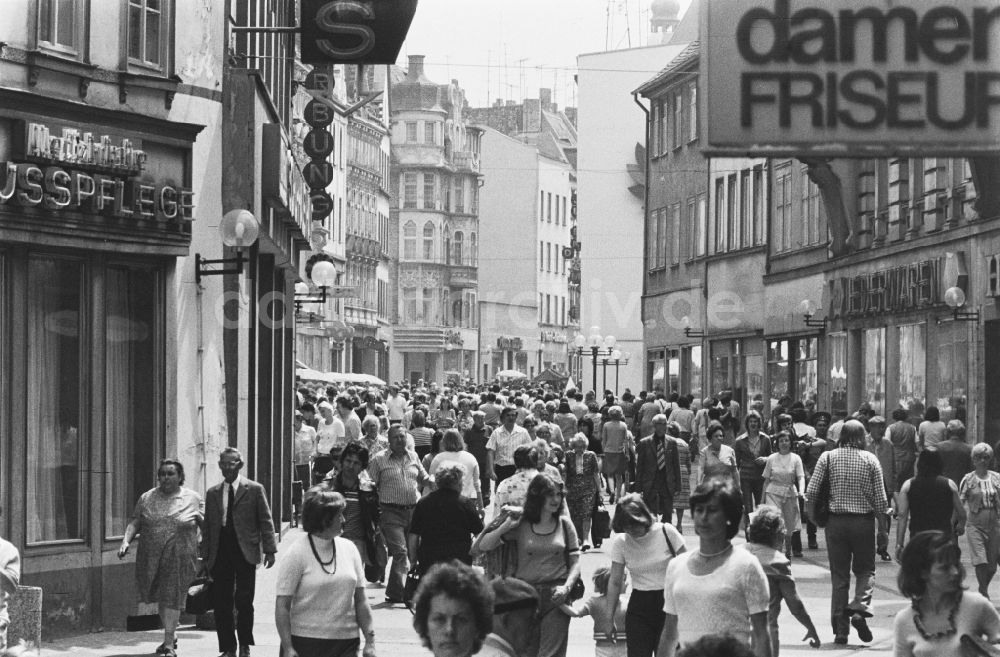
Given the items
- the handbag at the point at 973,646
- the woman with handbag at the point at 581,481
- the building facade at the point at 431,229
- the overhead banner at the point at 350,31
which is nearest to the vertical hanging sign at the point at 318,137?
the woman with handbag at the point at 581,481

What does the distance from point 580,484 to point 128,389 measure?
693 centimetres

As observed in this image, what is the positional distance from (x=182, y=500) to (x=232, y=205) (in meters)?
4.29

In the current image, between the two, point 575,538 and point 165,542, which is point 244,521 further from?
point 575,538

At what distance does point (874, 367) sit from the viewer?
123 ft

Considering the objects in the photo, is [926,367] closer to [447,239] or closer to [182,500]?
[182,500]

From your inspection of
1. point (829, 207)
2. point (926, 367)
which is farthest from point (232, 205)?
point (829, 207)

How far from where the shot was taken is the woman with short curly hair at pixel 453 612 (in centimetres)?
645

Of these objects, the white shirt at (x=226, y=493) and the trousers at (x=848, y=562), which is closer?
the white shirt at (x=226, y=493)

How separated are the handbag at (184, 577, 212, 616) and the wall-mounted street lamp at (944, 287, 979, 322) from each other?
17403mm

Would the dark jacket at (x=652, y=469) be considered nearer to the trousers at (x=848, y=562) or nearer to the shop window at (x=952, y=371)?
the shop window at (x=952, y=371)

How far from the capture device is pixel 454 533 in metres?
15.0

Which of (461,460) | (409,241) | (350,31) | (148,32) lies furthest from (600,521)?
(409,241)

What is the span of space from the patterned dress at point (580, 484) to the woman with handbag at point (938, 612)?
15015 mm

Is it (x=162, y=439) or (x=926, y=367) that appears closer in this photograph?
(x=162, y=439)
